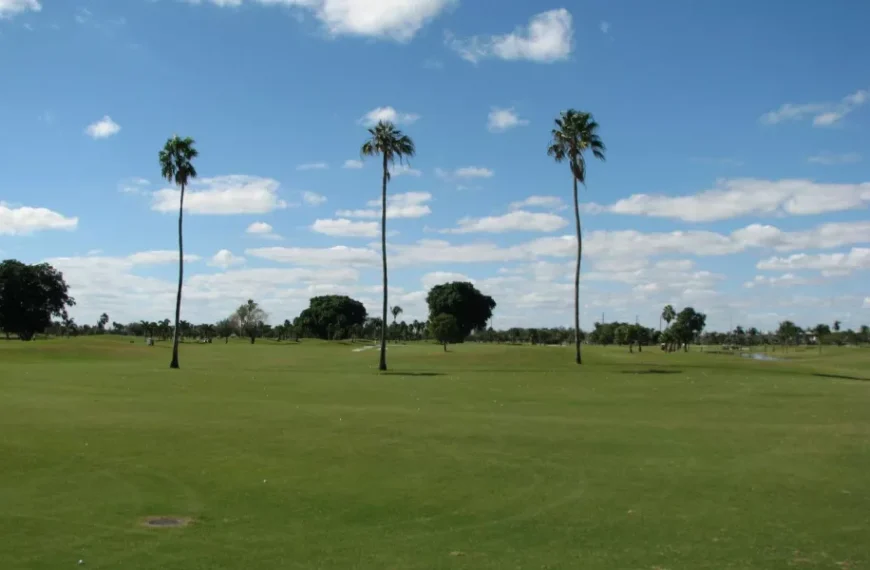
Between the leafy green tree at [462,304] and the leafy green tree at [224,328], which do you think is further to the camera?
the leafy green tree at [224,328]

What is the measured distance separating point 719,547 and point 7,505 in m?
11.1

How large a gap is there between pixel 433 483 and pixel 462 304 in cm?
14295

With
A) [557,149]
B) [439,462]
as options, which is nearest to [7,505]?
[439,462]

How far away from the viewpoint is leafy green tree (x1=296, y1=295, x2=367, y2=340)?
180m

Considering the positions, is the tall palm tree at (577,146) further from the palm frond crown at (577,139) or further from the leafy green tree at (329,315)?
the leafy green tree at (329,315)

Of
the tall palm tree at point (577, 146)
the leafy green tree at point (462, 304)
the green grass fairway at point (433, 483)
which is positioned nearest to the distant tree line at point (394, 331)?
the leafy green tree at point (462, 304)

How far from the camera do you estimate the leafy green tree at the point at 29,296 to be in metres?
117

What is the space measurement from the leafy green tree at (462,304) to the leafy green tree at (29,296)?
229 feet

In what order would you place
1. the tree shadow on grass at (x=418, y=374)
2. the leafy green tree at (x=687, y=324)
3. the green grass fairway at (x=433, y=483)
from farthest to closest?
the leafy green tree at (x=687, y=324) → the tree shadow on grass at (x=418, y=374) → the green grass fairway at (x=433, y=483)

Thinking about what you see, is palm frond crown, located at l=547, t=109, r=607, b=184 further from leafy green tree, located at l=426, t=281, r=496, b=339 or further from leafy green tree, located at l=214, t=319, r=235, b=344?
leafy green tree, located at l=214, t=319, r=235, b=344

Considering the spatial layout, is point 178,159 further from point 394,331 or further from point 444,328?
point 394,331

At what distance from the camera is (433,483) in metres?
14.2

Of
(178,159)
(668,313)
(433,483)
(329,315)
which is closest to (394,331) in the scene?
(329,315)

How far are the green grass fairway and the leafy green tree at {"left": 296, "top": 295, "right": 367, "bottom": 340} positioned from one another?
15058cm
